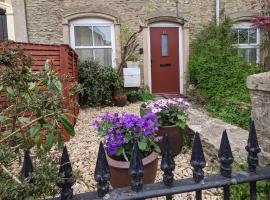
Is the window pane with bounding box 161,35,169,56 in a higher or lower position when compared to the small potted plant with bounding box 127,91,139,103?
higher

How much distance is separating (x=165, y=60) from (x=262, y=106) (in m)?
5.78

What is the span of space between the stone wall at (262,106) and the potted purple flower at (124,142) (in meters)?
0.87

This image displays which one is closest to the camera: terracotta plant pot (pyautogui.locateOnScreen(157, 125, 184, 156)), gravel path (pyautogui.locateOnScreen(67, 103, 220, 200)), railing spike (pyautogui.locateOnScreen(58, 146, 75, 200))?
railing spike (pyautogui.locateOnScreen(58, 146, 75, 200))

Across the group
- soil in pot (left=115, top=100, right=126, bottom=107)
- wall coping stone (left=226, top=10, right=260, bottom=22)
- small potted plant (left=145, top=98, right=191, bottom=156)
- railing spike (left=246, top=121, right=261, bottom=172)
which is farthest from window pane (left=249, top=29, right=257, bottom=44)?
railing spike (left=246, top=121, right=261, bottom=172)

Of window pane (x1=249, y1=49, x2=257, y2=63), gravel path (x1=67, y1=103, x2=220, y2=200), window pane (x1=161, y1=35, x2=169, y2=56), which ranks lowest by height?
gravel path (x1=67, y1=103, x2=220, y2=200)

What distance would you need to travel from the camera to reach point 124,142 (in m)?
2.04

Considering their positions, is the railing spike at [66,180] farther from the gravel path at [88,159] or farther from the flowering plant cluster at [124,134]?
the flowering plant cluster at [124,134]

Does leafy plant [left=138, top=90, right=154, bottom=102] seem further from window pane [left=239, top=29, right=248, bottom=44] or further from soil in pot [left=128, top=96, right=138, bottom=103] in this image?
window pane [left=239, top=29, right=248, bottom=44]

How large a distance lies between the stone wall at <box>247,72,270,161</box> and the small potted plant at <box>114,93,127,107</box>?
4735 millimetres

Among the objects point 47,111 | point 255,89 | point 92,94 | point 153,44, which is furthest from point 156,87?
point 47,111

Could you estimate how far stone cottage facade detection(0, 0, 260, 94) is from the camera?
251 inches

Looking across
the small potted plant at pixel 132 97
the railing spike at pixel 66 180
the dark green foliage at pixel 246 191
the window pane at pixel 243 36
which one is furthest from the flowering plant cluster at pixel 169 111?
the window pane at pixel 243 36

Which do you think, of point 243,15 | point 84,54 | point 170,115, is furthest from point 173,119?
point 243,15

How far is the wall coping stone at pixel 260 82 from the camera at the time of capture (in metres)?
1.38
